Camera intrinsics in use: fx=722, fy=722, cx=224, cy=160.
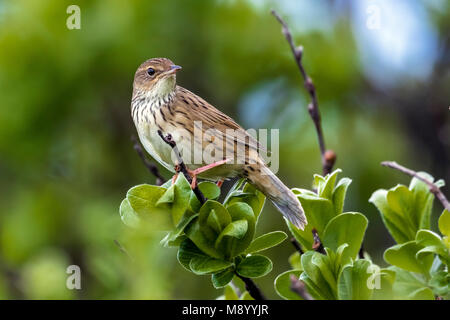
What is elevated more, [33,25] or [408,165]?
[33,25]

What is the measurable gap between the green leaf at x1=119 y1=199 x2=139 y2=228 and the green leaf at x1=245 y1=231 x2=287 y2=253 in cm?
36

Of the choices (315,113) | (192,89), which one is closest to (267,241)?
(315,113)

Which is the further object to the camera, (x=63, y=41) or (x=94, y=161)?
(x=94, y=161)

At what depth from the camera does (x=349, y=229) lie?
2.12m

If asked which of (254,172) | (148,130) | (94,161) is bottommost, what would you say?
(254,172)

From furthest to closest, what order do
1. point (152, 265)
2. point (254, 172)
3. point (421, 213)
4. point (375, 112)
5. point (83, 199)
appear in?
point (375, 112), point (83, 199), point (254, 172), point (421, 213), point (152, 265)

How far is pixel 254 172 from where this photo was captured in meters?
2.84

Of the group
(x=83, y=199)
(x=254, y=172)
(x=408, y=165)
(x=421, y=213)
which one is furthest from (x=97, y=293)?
(x=408, y=165)

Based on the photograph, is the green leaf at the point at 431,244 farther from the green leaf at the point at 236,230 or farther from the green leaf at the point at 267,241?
the green leaf at the point at 236,230

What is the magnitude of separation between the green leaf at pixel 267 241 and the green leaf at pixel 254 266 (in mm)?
32

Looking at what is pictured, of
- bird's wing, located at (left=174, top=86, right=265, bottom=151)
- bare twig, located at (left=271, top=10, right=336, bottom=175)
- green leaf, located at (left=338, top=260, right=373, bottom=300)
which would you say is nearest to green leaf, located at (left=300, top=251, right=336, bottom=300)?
green leaf, located at (left=338, top=260, right=373, bottom=300)

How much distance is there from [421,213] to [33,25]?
10.1ft

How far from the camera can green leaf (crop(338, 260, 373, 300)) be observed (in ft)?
6.49
